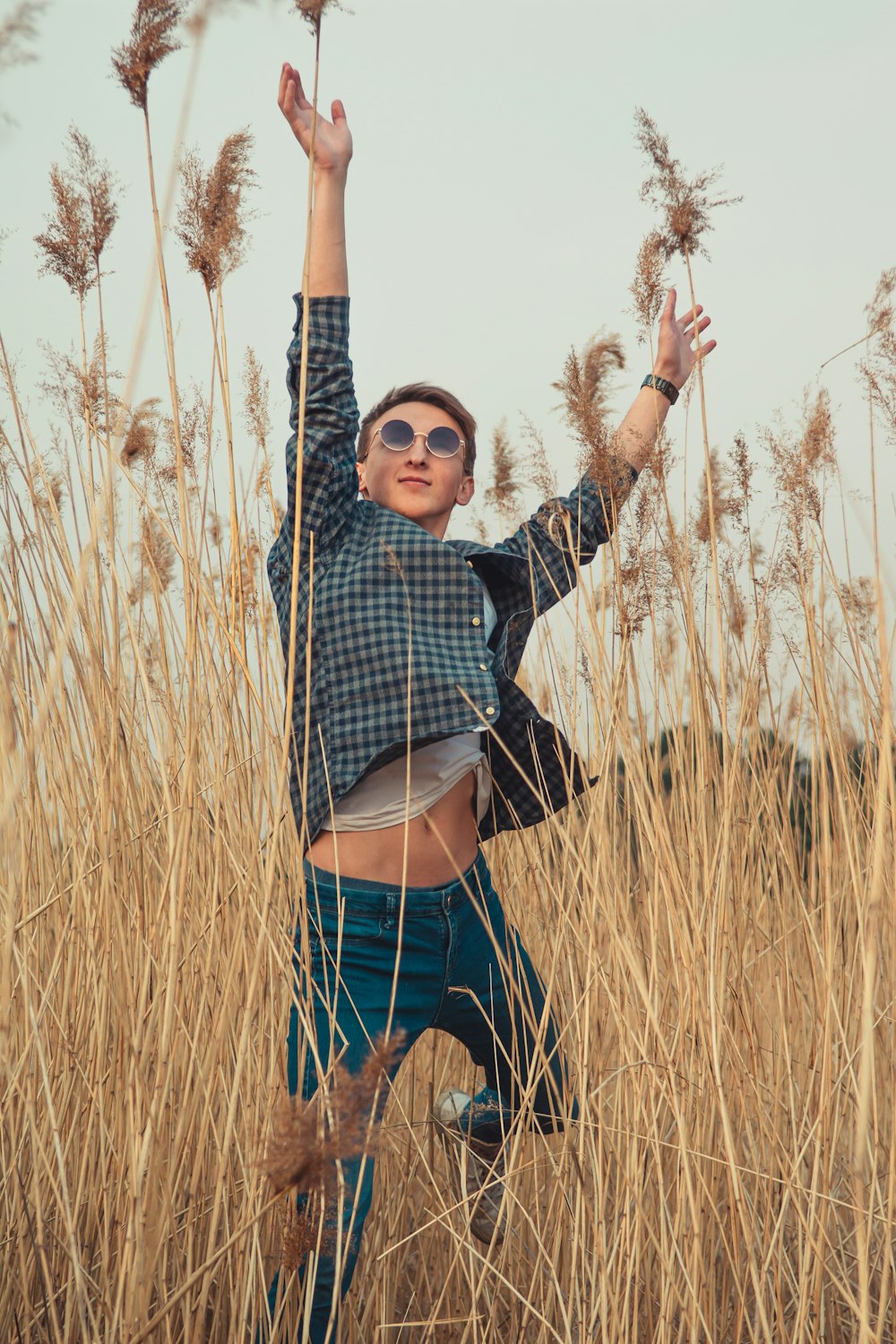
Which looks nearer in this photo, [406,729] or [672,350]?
[406,729]

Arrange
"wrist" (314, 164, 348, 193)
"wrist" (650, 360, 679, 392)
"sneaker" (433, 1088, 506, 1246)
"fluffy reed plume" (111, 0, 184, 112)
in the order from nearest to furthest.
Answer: "fluffy reed plume" (111, 0, 184, 112)
"wrist" (314, 164, 348, 193)
"sneaker" (433, 1088, 506, 1246)
"wrist" (650, 360, 679, 392)

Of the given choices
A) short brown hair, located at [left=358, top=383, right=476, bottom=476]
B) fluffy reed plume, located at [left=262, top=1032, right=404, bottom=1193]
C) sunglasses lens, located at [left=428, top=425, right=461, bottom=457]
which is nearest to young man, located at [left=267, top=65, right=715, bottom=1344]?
sunglasses lens, located at [left=428, top=425, right=461, bottom=457]

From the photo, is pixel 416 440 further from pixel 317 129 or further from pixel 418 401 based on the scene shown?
pixel 317 129

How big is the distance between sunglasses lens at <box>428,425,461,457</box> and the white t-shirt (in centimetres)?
48

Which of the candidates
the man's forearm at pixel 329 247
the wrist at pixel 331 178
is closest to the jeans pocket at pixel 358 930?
the man's forearm at pixel 329 247

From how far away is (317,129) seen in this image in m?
1.40

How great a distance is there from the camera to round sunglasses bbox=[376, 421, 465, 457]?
176 centimetres

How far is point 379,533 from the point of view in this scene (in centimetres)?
167

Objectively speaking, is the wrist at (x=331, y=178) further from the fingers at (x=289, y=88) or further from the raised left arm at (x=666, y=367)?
the raised left arm at (x=666, y=367)

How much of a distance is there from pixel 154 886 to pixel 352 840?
0.95ft

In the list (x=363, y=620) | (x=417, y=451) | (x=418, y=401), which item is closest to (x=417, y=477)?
(x=417, y=451)

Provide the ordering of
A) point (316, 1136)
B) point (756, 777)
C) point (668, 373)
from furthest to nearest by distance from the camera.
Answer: point (668, 373) → point (756, 777) → point (316, 1136)

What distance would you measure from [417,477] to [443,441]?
0.08 meters

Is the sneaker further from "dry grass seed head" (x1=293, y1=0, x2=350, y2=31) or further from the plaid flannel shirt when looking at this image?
"dry grass seed head" (x1=293, y1=0, x2=350, y2=31)
